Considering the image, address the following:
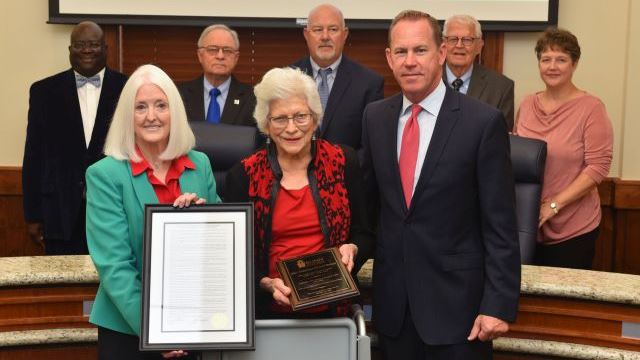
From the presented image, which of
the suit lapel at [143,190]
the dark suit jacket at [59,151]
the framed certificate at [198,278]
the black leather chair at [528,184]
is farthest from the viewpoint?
the dark suit jacket at [59,151]

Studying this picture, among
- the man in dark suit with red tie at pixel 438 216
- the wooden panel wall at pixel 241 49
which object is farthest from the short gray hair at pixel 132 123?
the wooden panel wall at pixel 241 49

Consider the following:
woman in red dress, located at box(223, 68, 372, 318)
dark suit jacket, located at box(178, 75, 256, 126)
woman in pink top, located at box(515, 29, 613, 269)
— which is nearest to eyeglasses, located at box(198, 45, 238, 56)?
dark suit jacket, located at box(178, 75, 256, 126)

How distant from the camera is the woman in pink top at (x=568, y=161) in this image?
359 cm

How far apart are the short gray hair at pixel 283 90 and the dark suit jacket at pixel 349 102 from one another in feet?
3.98

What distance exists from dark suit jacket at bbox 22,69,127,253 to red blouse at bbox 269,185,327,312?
1950 millimetres

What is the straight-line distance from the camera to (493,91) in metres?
4.13

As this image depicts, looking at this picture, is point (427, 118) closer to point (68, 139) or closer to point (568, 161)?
point (568, 161)

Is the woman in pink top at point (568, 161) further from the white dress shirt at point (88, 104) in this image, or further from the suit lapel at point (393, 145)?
the white dress shirt at point (88, 104)

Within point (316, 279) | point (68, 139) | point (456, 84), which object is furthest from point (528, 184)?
point (68, 139)

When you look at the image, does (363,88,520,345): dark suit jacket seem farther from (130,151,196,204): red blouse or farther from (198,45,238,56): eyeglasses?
(198,45,238,56): eyeglasses

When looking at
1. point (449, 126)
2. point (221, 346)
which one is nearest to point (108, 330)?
point (221, 346)

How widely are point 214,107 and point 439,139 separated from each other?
1.96m

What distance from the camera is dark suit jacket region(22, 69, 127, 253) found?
408 cm

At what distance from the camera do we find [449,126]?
2.29 m
